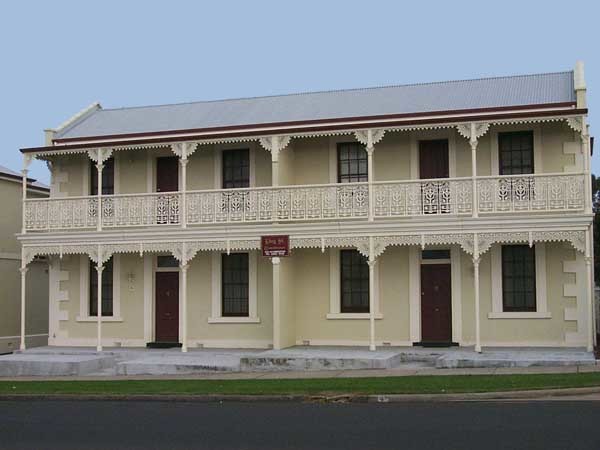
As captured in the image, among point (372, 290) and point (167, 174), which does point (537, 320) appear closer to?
point (372, 290)

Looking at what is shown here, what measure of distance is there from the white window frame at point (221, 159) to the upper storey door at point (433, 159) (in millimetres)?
4885

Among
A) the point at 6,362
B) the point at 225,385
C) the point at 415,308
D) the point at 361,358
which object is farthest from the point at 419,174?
the point at 6,362

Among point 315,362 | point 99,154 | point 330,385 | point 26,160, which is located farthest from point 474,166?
point 26,160

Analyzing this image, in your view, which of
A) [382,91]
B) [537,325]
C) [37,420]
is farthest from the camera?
[382,91]

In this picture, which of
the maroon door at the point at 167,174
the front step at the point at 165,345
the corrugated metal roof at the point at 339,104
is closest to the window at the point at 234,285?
the front step at the point at 165,345

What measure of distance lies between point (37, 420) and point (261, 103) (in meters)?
16.5

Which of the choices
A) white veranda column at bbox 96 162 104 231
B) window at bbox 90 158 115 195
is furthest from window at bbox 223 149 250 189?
window at bbox 90 158 115 195

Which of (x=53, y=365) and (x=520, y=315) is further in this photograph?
(x=520, y=315)

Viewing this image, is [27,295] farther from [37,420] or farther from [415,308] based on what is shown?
[37,420]

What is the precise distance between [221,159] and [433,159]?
6.28 metres

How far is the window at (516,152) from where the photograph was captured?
2425 centimetres

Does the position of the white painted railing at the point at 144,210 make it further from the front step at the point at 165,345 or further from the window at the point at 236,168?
the front step at the point at 165,345

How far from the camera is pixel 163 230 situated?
2569 centimetres

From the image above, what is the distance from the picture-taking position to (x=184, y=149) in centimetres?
2534
